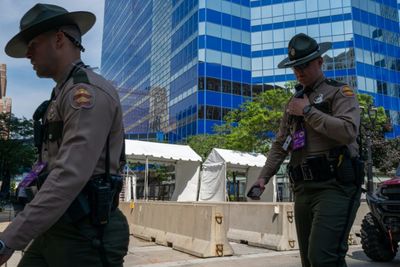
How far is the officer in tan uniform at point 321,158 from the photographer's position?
2.80 metres

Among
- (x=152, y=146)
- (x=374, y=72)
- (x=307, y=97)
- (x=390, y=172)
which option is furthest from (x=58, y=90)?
(x=374, y=72)

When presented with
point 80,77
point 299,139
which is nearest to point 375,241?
point 299,139

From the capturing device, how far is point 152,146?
20.0 meters

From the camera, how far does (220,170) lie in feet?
68.4

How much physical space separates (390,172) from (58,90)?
35998 millimetres

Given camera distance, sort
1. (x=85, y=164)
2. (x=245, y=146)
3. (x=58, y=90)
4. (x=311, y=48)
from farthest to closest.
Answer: (x=245, y=146) → (x=311, y=48) → (x=58, y=90) → (x=85, y=164)

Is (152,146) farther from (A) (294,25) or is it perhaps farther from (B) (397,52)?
(B) (397,52)

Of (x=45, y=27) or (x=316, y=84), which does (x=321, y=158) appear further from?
(x=45, y=27)

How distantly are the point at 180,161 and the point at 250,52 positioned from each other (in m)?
35.0

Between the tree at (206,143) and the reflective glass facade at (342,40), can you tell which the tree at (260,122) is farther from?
the reflective glass facade at (342,40)

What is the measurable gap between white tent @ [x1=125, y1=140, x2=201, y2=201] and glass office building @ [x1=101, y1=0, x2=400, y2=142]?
25.3 m

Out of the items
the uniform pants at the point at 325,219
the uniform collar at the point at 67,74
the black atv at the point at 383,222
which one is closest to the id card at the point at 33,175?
the uniform collar at the point at 67,74

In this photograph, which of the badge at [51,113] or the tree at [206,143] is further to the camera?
the tree at [206,143]

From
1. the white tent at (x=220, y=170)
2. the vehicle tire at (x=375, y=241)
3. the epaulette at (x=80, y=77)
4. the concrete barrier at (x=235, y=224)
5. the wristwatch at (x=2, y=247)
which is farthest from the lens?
the white tent at (x=220, y=170)
